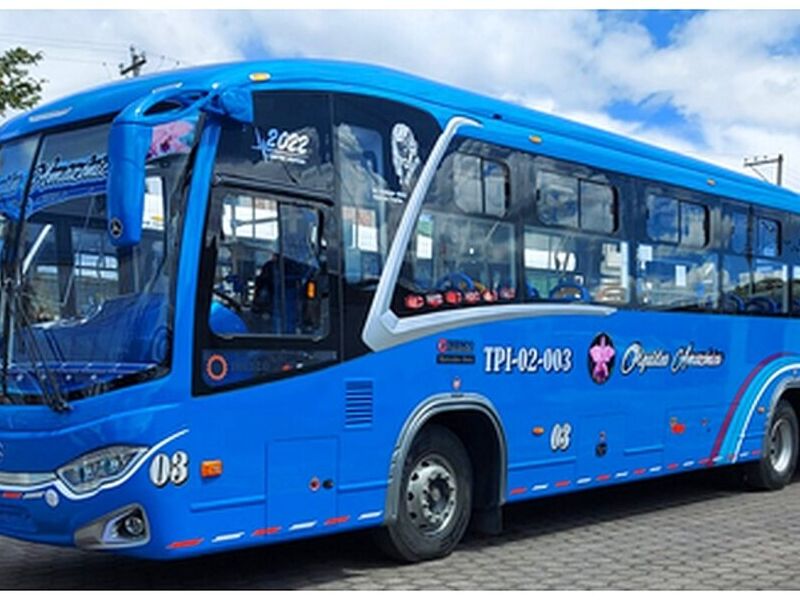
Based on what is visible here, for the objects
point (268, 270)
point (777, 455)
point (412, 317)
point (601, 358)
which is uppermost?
point (268, 270)

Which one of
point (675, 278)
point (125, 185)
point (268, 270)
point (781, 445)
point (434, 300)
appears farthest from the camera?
point (781, 445)

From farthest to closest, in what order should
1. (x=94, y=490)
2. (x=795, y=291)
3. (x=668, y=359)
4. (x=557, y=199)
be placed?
(x=795, y=291) → (x=668, y=359) → (x=557, y=199) → (x=94, y=490)

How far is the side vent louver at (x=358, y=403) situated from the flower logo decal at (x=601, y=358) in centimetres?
269

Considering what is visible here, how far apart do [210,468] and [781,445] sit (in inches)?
327

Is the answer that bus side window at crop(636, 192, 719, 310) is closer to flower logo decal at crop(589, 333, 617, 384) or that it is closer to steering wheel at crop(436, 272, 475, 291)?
flower logo decal at crop(589, 333, 617, 384)

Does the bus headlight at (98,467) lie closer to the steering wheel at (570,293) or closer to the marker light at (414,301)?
the marker light at (414,301)

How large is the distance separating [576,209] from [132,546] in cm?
490

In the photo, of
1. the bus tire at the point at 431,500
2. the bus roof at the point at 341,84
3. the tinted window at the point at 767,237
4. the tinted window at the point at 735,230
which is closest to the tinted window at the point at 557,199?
the bus roof at the point at 341,84

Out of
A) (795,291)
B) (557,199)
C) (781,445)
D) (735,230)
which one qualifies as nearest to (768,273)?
(795,291)

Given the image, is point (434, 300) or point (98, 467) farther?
point (434, 300)

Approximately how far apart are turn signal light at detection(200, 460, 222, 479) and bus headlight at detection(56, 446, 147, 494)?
15.5 inches

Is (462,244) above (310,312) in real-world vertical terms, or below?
above

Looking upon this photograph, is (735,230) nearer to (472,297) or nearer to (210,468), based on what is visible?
(472,297)

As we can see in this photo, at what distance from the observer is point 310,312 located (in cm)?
712
